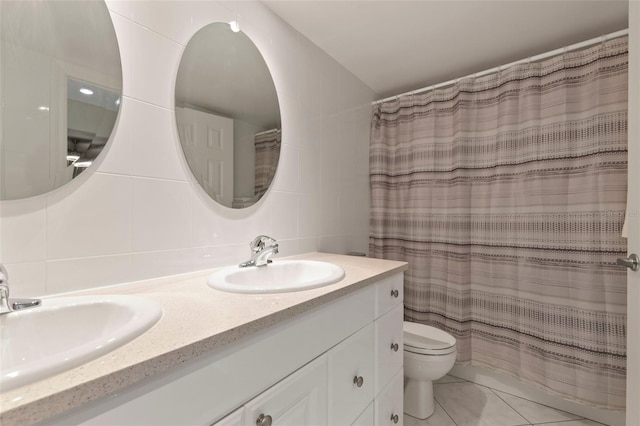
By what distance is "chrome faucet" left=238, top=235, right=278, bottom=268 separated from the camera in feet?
4.06

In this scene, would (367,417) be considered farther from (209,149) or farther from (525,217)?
(525,217)

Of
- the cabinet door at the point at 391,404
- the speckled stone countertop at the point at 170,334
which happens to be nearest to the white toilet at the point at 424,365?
the cabinet door at the point at 391,404

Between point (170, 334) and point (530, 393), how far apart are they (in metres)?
2.20

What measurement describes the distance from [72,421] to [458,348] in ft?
6.92

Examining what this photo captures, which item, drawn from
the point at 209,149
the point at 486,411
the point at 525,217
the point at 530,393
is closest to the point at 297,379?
the point at 209,149

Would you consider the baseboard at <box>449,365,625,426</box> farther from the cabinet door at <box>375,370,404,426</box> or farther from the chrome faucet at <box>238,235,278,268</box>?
the chrome faucet at <box>238,235,278,268</box>

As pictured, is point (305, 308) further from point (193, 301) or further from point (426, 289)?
point (426, 289)

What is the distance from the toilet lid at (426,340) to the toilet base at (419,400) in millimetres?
226

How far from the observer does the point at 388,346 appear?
1275 millimetres

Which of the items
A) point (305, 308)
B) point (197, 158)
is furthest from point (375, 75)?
point (305, 308)

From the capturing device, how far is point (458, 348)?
1.97 metres

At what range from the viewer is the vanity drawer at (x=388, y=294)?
121 centimetres

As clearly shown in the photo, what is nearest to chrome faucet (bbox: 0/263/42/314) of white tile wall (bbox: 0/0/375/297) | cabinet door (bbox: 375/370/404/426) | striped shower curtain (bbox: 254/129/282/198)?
white tile wall (bbox: 0/0/375/297)

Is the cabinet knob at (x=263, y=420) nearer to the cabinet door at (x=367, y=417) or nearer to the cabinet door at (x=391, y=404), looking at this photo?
the cabinet door at (x=367, y=417)
